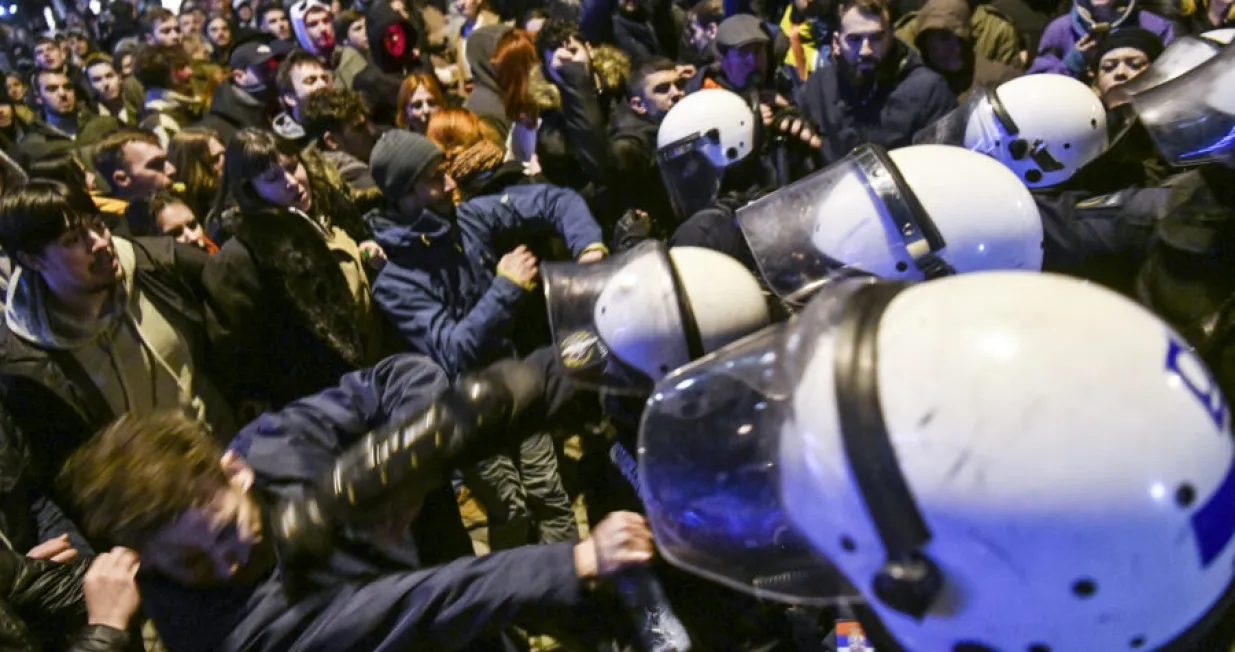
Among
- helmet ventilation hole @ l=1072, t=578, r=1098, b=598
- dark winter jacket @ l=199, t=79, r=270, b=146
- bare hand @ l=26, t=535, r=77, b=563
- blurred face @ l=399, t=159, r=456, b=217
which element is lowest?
bare hand @ l=26, t=535, r=77, b=563

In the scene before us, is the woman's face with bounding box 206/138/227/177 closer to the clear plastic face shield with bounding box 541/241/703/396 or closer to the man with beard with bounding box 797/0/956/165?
the clear plastic face shield with bounding box 541/241/703/396

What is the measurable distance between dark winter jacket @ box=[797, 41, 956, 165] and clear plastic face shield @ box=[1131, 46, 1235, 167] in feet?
4.25

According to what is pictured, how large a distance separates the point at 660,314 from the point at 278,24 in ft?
22.0

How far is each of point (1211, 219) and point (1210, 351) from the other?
33 cm

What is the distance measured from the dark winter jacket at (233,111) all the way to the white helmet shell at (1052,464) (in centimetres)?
514

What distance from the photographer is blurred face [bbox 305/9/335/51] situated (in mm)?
6770

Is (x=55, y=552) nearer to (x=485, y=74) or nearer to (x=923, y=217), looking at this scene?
(x=923, y=217)

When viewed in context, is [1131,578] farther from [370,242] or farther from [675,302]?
[370,242]

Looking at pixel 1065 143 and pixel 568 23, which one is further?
pixel 568 23

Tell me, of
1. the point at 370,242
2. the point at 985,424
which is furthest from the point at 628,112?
the point at 985,424

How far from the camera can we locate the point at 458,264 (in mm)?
3398

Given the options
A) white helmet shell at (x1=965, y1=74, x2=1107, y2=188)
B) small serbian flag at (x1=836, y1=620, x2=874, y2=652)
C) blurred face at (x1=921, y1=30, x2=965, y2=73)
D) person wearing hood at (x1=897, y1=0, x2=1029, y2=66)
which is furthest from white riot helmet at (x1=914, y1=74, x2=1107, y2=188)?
person wearing hood at (x1=897, y1=0, x2=1029, y2=66)

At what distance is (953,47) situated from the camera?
4562 millimetres

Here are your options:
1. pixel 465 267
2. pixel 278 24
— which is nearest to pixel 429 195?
pixel 465 267
